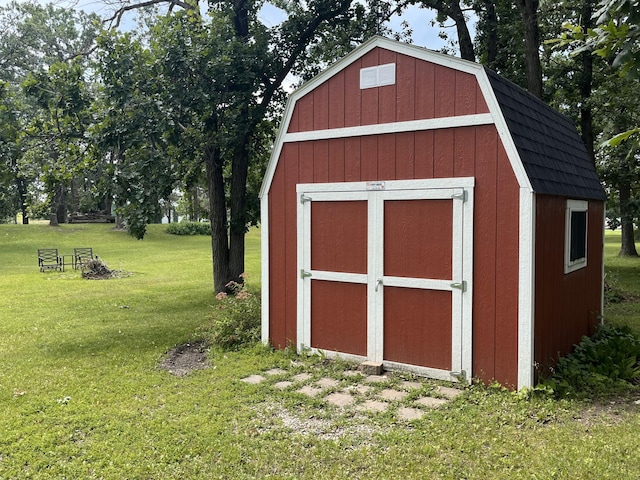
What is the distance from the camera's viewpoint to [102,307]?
37.1ft

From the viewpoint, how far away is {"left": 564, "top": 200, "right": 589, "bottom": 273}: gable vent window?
5918 mm

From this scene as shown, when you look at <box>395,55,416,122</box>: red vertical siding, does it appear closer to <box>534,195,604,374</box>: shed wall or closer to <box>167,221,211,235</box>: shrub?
<box>534,195,604,374</box>: shed wall

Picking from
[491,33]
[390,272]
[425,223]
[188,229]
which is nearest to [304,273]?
[390,272]

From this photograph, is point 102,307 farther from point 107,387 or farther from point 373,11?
point 373,11

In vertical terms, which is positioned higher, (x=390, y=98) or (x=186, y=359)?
(x=390, y=98)

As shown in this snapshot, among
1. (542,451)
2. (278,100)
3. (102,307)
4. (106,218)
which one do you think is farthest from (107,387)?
(106,218)

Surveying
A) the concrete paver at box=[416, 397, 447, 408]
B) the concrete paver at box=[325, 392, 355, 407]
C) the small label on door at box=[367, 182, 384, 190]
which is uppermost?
the small label on door at box=[367, 182, 384, 190]

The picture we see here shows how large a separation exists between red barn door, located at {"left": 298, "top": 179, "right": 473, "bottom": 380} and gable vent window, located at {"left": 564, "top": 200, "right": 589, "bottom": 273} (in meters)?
1.44

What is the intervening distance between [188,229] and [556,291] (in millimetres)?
31955

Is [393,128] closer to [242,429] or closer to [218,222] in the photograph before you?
[242,429]

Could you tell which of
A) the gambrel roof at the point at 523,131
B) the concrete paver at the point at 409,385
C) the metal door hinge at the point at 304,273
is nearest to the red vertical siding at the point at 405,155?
the gambrel roof at the point at 523,131

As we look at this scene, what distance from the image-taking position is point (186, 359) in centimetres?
678

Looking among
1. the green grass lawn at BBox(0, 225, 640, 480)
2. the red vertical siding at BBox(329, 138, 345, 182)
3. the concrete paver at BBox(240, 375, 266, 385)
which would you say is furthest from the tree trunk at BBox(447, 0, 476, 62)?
the concrete paver at BBox(240, 375, 266, 385)

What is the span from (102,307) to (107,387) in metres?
6.19
